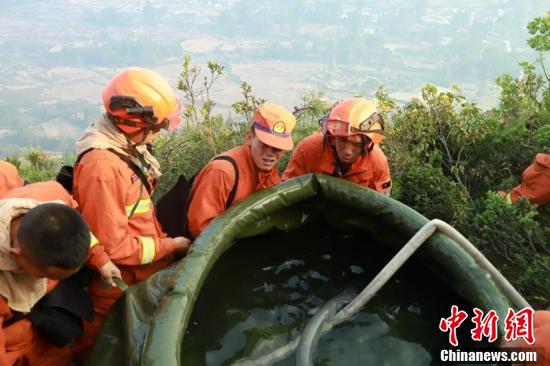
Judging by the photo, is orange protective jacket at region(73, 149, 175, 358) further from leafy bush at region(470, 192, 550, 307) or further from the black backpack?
leafy bush at region(470, 192, 550, 307)

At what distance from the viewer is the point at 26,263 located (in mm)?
1595

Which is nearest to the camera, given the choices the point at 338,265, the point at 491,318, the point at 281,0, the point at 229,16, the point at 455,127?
the point at 491,318

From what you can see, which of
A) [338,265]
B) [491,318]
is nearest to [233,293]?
[338,265]

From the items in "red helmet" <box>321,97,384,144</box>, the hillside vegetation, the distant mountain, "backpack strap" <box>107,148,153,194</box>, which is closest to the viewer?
"backpack strap" <box>107,148,153,194</box>

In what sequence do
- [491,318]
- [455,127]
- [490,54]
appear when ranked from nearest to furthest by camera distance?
[491,318] < [455,127] < [490,54]

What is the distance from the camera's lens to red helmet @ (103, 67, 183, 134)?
7.29 ft

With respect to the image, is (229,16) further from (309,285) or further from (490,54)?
(309,285)

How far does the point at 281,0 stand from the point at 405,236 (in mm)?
124998

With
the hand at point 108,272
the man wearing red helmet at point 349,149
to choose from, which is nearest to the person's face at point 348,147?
the man wearing red helmet at point 349,149

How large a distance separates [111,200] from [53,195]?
0.26m

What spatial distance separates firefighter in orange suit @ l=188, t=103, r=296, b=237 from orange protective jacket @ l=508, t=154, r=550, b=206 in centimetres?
216

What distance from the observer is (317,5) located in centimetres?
11150

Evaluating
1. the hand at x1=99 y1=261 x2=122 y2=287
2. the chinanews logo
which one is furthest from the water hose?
the hand at x1=99 y1=261 x2=122 y2=287

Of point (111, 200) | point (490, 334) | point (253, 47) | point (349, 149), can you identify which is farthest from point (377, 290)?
point (253, 47)
